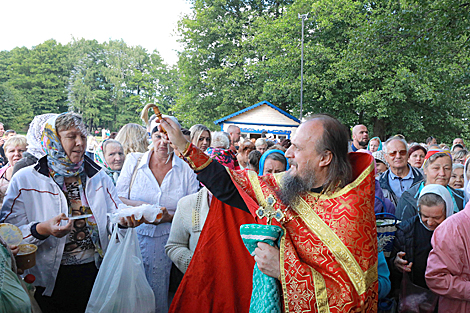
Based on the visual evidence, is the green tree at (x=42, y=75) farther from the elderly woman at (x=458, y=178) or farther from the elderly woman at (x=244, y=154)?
the elderly woman at (x=458, y=178)

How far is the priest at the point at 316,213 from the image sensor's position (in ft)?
5.74

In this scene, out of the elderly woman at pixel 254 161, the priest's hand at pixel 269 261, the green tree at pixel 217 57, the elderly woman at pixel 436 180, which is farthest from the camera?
the green tree at pixel 217 57

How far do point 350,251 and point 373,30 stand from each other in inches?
385

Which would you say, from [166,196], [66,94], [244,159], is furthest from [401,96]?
[66,94]

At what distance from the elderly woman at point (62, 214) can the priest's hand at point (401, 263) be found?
7.42ft

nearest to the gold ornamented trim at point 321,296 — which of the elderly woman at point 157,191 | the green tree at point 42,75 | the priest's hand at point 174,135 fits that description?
the priest's hand at point 174,135

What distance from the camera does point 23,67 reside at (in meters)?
51.1

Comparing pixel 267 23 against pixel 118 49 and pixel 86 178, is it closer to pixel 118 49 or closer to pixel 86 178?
pixel 86 178

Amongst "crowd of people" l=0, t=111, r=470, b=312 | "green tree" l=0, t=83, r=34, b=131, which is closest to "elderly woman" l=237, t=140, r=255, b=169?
"crowd of people" l=0, t=111, r=470, b=312

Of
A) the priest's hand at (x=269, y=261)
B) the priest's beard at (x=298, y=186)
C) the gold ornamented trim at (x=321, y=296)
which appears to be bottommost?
the gold ornamented trim at (x=321, y=296)

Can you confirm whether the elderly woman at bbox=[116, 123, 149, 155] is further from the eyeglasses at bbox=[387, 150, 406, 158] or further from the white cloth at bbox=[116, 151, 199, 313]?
the eyeglasses at bbox=[387, 150, 406, 158]

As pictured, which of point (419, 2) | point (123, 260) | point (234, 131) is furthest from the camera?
point (234, 131)

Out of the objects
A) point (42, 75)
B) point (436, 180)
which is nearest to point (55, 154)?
point (436, 180)

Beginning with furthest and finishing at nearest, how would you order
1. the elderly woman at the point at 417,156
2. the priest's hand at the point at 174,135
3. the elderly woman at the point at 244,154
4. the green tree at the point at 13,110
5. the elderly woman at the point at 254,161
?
1. the green tree at the point at 13,110
2. the elderly woman at the point at 417,156
3. the elderly woman at the point at 244,154
4. the elderly woman at the point at 254,161
5. the priest's hand at the point at 174,135
